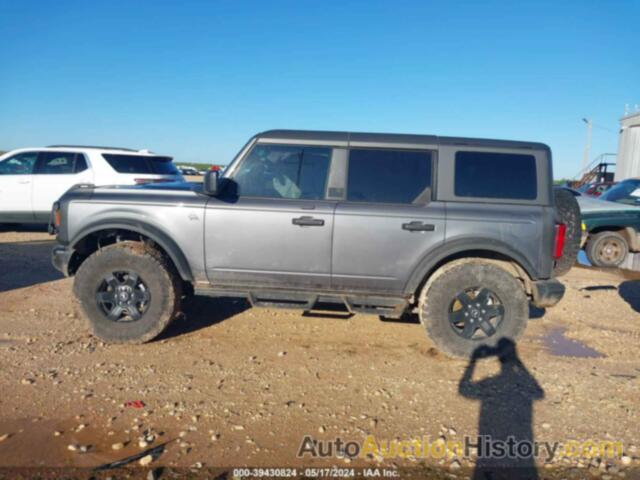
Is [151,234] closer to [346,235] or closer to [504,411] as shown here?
[346,235]

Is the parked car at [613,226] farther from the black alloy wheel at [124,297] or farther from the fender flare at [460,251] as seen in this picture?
the black alloy wheel at [124,297]

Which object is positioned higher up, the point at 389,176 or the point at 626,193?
the point at 389,176

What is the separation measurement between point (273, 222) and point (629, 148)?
24.2 metres

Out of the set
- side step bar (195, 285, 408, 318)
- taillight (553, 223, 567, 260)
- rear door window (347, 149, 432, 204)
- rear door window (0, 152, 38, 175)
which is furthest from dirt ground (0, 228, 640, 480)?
→ rear door window (0, 152, 38, 175)

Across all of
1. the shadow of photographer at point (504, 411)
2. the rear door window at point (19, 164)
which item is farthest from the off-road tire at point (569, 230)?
the rear door window at point (19, 164)

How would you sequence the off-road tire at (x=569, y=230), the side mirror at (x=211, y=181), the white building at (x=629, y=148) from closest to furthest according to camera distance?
the side mirror at (x=211, y=181) < the off-road tire at (x=569, y=230) < the white building at (x=629, y=148)

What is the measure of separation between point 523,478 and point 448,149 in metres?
2.73

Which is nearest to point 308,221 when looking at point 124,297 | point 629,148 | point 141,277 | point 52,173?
point 141,277

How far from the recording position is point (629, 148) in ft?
69.8

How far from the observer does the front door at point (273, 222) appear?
3.89 m

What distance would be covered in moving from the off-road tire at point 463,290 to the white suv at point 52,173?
7145 millimetres

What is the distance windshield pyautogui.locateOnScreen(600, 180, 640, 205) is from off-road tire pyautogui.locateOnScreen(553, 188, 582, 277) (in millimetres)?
5354

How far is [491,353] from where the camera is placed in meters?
3.91

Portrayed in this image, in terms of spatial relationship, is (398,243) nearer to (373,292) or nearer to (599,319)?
(373,292)
